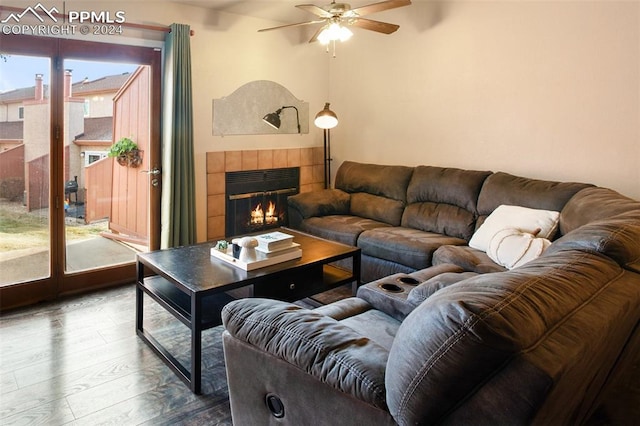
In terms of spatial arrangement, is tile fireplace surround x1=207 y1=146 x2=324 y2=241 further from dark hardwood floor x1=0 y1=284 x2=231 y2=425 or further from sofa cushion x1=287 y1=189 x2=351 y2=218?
dark hardwood floor x1=0 y1=284 x2=231 y2=425

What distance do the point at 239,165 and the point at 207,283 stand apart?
2.37m

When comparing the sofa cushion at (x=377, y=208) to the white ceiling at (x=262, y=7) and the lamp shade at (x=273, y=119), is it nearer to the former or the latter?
the lamp shade at (x=273, y=119)

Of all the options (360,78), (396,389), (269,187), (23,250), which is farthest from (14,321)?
(360,78)

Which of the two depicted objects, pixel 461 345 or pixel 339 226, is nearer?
pixel 461 345

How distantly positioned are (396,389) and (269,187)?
3916 millimetres

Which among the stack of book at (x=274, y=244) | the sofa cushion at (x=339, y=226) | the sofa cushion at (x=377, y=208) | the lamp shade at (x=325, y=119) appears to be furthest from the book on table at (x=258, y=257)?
the lamp shade at (x=325, y=119)

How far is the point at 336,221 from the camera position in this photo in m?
4.24

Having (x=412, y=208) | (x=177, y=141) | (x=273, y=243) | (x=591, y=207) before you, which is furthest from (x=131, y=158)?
(x=591, y=207)

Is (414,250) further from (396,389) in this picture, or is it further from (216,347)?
(396,389)

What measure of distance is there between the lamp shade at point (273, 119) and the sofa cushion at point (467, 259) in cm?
236

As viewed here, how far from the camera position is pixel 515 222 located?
3.20m

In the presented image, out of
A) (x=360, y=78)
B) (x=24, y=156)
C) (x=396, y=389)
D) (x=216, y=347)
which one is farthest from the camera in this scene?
(x=360, y=78)

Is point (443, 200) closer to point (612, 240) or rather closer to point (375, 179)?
point (375, 179)

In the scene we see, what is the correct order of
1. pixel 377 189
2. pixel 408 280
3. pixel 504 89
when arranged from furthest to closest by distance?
pixel 377 189
pixel 504 89
pixel 408 280
